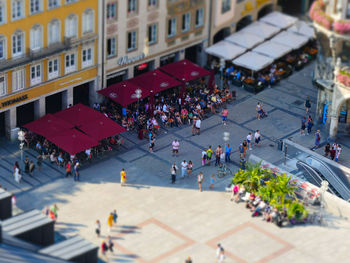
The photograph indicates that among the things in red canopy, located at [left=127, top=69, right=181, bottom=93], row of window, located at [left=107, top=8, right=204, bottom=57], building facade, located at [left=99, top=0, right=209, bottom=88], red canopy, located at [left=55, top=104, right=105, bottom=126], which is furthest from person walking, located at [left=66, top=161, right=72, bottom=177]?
row of window, located at [left=107, top=8, right=204, bottom=57]

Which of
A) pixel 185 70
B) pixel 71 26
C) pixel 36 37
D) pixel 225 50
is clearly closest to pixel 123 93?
pixel 71 26

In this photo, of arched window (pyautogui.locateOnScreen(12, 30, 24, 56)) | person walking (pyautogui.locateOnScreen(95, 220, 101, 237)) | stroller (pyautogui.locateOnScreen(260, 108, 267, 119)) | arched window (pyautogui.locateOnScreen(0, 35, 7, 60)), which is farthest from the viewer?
stroller (pyautogui.locateOnScreen(260, 108, 267, 119))

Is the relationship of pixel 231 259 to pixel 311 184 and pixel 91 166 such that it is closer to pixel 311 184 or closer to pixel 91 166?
pixel 311 184

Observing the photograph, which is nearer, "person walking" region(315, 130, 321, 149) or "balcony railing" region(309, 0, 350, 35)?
"balcony railing" region(309, 0, 350, 35)

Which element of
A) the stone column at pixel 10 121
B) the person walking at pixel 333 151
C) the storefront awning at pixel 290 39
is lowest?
the person walking at pixel 333 151

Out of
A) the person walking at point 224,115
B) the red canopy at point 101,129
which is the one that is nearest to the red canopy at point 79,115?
the red canopy at point 101,129

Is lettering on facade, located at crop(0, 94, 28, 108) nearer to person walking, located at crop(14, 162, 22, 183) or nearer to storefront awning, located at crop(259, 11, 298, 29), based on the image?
person walking, located at crop(14, 162, 22, 183)

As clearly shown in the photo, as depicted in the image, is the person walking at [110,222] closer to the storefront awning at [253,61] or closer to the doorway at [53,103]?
the doorway at [53,103]
